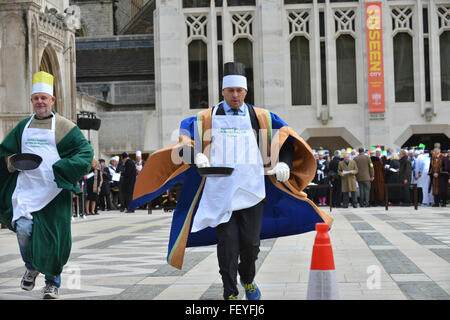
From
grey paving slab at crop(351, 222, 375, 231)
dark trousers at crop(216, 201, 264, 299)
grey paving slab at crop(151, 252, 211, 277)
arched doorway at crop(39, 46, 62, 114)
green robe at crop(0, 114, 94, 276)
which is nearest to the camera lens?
dark trousers at crop(216, 201, 264, 299)

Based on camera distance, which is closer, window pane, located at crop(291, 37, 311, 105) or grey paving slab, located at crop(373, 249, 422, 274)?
grey paving slab, located at crop(373, 249, 422, 274)

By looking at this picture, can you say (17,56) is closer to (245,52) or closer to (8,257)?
(8,257)

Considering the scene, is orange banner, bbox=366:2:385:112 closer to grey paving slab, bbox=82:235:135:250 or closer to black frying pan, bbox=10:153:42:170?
grey paving slab, bbox=82:235:135:250

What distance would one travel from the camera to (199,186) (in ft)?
23.9

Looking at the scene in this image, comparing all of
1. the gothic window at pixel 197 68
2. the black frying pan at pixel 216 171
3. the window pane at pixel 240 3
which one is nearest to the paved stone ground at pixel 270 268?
the black frying pan at pixel 216 171

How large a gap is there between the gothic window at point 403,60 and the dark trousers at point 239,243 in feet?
107

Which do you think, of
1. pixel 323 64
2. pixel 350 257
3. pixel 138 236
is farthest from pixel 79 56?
pixel 350 257

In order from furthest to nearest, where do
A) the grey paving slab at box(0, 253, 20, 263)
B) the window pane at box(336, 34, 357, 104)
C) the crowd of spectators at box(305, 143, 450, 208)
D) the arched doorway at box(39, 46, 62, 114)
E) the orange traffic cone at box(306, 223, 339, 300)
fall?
the window pane at box(336, 34, 357, 104) → the arched doorway at box(39, 46, 62, 114) → the crowd of spectators at box(305, 143, 450, 208) → the grey paving slab at box(0, 253, 20, 263) → the orange traffic cone at box(306, 223, 339, 300)

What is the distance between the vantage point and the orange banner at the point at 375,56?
1478 inches

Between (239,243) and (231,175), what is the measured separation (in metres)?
0.61

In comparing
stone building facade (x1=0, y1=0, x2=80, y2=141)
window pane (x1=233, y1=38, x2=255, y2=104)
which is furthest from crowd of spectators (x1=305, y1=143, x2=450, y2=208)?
window pane (x1=233, y1=38, x2=255, y2=104)

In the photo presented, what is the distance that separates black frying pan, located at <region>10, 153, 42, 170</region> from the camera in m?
7.54

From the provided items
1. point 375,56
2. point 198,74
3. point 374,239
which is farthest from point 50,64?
point 374,239

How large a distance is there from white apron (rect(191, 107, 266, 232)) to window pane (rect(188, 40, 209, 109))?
32.0 m
